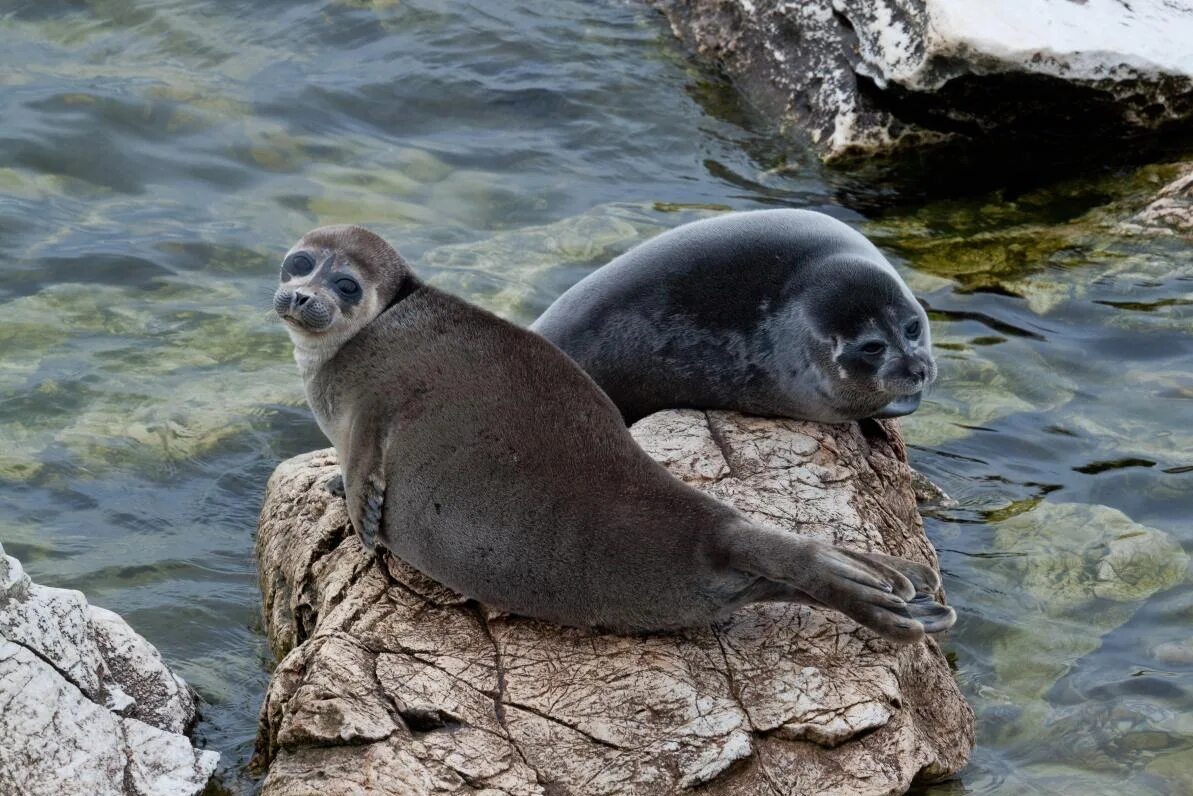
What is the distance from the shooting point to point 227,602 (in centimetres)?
621

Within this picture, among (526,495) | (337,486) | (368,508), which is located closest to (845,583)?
(526,495)

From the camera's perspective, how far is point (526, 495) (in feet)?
15.1

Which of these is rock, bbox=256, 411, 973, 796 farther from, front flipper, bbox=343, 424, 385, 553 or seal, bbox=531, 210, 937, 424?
seal, bbox=531, 210, 937, 424

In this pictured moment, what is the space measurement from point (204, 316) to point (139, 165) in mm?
2046

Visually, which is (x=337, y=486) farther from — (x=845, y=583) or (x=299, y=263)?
(x=845, y=583)

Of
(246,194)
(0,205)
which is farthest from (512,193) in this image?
(0,205)

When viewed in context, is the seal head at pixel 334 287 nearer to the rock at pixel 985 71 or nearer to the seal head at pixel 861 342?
the seal head at pixel 861 342

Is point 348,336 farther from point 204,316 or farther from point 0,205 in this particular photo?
point 0,205

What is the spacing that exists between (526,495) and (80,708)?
55.8 inches

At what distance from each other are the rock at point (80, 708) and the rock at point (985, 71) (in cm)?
635

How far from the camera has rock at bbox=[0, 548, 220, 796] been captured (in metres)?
4.30

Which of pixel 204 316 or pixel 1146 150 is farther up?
pixel 1146 150

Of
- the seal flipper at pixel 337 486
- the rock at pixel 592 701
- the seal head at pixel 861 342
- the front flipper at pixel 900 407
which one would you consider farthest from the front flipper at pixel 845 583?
the front flipper at pixel 900 407

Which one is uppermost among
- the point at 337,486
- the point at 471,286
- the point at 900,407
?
the point at 900,407
